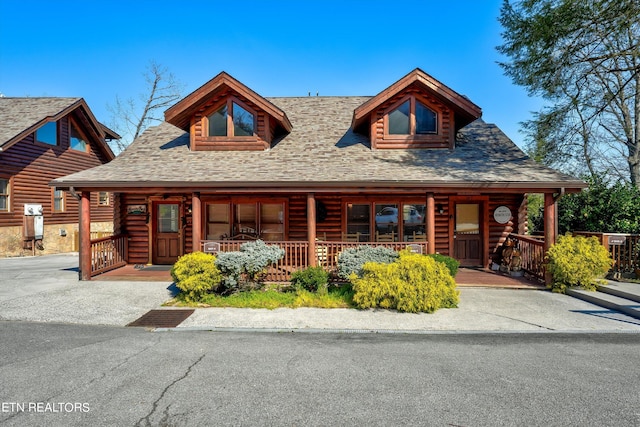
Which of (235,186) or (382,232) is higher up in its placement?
(235,186)

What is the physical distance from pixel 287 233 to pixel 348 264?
12.1 feet

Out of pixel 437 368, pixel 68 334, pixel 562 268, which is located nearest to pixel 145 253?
pixel 68 334

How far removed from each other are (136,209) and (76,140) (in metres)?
12.4

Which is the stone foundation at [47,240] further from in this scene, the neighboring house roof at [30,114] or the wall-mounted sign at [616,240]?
the wall-mounted sign at [616,240]

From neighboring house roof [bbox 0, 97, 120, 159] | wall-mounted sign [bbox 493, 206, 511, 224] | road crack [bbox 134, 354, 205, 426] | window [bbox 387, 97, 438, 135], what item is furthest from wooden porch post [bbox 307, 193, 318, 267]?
neighboring house roof [bbox 0, 97, 120, 159]

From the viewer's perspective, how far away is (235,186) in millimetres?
8992

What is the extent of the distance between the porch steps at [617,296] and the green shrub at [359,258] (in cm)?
451

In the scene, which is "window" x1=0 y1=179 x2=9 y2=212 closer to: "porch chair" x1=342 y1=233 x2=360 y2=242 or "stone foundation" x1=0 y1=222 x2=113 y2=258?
"stone foundation" x1=0 y1=222 x2=113 y2=258

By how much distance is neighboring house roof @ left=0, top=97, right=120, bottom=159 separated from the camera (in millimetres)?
15993

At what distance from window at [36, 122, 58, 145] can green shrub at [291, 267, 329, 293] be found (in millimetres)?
17688

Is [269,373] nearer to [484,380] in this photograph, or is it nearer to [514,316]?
[484,380]

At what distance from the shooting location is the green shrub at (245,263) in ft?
26.5
